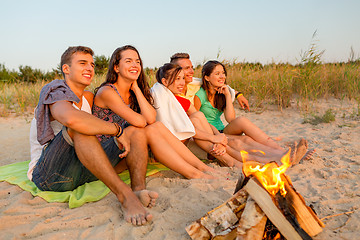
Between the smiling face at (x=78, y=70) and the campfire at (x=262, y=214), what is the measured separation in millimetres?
1776

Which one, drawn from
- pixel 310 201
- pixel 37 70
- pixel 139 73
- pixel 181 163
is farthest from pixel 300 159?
pixel 37 70

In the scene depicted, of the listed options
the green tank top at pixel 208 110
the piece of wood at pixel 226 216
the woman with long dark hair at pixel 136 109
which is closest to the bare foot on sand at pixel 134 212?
the piece of wood at pixel 226 216

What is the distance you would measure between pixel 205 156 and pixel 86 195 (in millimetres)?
1666

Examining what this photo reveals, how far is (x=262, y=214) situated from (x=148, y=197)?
0.99 metres

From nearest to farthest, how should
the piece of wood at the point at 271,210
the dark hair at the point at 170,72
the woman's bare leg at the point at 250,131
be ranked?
the piece of wood at the point at 271,210 < the dark hair at the point at 170,72 < the woman's bare leg at the point at 250,131

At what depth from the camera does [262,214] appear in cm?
159

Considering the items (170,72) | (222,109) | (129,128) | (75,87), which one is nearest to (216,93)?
(222,109)

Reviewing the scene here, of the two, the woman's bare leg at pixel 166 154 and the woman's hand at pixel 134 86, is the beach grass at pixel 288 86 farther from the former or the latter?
the woman's bare leg at pixel 166 154

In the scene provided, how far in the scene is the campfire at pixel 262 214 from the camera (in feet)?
5.12

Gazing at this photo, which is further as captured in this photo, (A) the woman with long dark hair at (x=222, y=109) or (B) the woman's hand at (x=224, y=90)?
(B) the woman's hand at (x=224, y=90)

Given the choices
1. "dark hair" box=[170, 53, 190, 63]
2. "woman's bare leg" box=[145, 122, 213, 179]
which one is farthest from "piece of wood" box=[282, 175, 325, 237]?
"dark hair" box=[170, 53, 190, 63]

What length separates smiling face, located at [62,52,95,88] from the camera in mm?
2682

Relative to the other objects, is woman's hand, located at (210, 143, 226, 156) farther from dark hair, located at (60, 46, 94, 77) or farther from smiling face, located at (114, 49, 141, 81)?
dark hair, located at (60, 46, 94, 77)

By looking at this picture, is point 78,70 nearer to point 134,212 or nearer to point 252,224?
point 134,212
